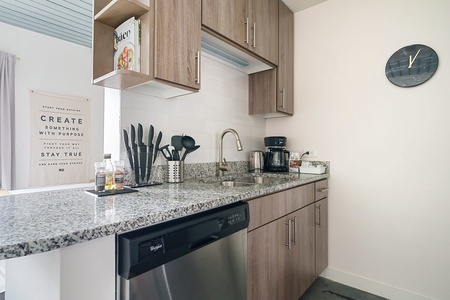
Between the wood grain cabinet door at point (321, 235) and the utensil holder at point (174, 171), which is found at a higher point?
the utensil holder at point (174, 171)

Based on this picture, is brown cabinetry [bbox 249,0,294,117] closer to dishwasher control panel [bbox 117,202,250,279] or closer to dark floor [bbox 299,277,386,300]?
dishwasher control panel [bbox 117,202,250,279]

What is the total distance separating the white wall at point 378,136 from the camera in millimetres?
1656

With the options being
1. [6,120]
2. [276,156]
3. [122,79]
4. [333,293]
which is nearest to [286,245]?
[333,293]

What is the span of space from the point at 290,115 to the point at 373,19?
101 centimetres

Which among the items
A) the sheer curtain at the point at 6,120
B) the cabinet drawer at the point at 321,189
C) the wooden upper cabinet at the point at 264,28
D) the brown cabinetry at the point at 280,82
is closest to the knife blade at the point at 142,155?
the wooden upper cabinet at the point at 264,28

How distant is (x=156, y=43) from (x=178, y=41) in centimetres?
14

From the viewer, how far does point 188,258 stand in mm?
854

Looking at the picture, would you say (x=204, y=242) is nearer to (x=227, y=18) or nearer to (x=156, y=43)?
(x=156, y=43)

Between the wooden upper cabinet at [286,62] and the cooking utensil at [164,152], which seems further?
the wooden upper cabinet at [286,62]

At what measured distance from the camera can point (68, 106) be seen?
3195mm

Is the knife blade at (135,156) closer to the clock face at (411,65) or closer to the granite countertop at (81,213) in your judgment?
the granite countertop at (81,213)

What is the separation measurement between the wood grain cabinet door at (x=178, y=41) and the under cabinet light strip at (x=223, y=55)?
0.31 metres

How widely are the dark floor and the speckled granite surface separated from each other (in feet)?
3.97

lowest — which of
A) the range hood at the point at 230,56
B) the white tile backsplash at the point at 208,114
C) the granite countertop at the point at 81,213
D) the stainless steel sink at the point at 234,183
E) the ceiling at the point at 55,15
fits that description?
the stainless steel sink at the point at 234,183
